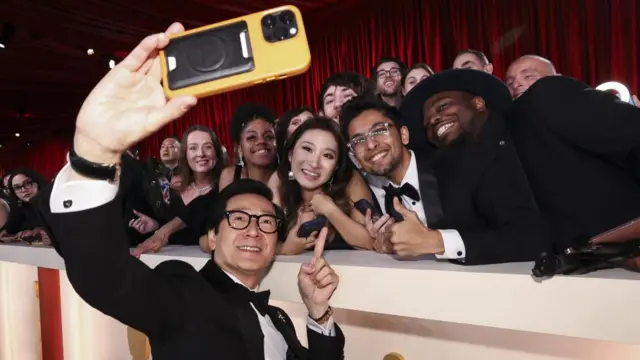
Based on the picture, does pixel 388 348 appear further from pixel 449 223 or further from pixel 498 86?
pixel 498 86

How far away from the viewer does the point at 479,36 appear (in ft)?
15.4

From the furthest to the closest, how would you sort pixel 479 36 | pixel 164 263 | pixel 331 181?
pixel 479 36 → pixel 331 181 → pixel 164 263

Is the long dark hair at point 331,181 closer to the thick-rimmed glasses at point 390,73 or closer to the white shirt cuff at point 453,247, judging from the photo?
the white shirt cuff at point 453,247

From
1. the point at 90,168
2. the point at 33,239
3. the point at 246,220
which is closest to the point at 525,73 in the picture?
the point at 246,220

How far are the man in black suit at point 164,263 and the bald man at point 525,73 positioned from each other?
1261 millimetres

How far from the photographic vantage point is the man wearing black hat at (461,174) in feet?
4.04

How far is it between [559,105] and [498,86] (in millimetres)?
448

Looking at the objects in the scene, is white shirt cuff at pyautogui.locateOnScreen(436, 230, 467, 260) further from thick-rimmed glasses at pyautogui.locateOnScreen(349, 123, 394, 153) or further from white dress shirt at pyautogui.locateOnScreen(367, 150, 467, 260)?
thick-rimmed glasses at pyautogui.locateOnScreen(349, 123, 394, 153)

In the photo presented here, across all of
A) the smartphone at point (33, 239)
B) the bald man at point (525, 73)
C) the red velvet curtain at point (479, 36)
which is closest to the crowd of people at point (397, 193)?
the bald man at point (525, 73)

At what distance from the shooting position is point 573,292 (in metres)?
0.99

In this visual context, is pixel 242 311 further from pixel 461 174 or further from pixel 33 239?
pixel 33 239

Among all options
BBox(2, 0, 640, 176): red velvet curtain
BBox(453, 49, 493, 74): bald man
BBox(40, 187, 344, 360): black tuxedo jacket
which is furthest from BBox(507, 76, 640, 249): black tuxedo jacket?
BBox(2, 0, 640, 176): red velvet curtain

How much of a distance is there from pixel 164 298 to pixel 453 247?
25.5 inches

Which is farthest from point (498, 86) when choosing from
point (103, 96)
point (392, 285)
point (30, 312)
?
point (30, 312)
